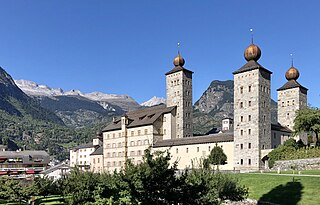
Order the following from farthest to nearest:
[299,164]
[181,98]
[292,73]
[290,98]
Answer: [181,98] → [292,73] → [290,98] → [299,164]

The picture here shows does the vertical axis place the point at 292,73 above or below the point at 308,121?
above

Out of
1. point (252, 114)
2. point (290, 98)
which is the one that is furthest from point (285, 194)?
point (290, 98)

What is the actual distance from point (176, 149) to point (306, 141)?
26.4 metres

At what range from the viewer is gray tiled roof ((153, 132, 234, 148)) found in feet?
237

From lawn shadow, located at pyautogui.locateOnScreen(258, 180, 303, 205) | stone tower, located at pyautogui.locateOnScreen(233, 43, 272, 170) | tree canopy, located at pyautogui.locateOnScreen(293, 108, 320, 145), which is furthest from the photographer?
stone tower, located at pyautogui.locateOnScreen(233, 43, 272, 170)

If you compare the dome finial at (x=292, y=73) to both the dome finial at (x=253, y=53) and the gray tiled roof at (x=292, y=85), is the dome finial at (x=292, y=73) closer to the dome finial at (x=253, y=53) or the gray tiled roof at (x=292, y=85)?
the gray tiled roof at (x=292, y=85)

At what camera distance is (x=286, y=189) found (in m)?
40.2

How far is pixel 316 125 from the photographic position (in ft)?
201

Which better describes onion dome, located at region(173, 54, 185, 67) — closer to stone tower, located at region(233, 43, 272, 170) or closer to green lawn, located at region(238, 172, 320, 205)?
stone tower, located at region(233, 43, 272, 170)

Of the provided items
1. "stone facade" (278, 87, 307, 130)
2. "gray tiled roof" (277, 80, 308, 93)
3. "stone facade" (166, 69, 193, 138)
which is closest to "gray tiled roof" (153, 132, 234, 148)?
"stone facade" (166, 69, 193, 138)

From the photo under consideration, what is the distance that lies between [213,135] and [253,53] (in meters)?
16.7

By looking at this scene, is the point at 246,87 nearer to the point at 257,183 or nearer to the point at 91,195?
the point at 257,183

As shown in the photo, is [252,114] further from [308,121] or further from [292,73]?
[292,73]

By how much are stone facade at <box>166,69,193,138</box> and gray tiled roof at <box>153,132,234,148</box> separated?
4.53 meters
